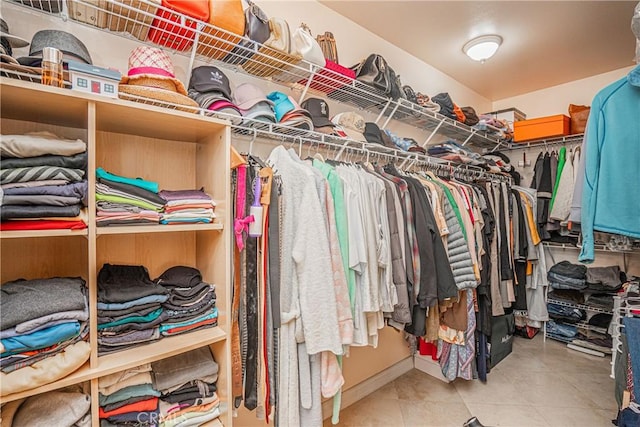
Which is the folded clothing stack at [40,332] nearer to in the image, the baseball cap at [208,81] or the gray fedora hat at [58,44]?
the gray fedora hat at [58,44]

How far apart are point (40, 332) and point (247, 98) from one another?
3.56 ft

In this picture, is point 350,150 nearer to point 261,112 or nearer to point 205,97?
point 261,112

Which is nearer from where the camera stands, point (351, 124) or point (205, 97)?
point (205, 97)

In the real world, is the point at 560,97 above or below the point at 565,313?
above

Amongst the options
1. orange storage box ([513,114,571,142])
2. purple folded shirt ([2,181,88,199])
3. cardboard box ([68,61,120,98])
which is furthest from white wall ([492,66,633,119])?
purple folded shirt ([2,181,88,199])

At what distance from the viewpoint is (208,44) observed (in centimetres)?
128

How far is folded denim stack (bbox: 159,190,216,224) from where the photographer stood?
1.07 m

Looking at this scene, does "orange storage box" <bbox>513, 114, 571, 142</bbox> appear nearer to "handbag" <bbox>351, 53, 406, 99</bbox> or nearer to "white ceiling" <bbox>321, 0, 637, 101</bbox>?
"white ceiling" <bbox>321, 0, 637, 101</bbox>

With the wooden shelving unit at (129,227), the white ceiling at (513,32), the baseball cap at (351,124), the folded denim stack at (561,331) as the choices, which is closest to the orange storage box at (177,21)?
the wooden shelving unit at (129,227)

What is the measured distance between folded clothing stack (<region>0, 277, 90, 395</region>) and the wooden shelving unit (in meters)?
0.03

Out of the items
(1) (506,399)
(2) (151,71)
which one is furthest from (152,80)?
(1) (506,399)

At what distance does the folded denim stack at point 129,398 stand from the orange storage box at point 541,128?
11.8 feet

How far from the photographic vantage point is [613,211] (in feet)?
3.89

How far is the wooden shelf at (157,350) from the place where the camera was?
0.89 metres
